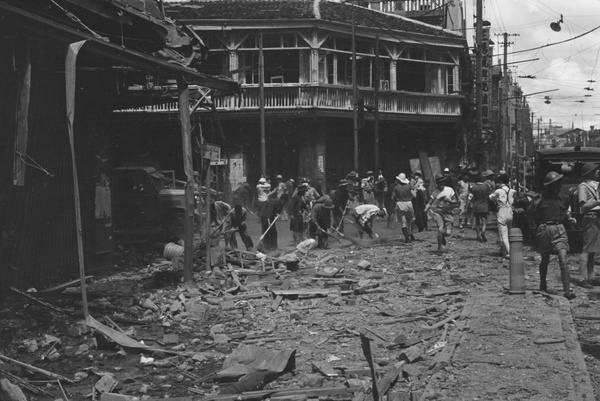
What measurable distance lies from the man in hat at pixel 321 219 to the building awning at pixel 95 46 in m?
5.40

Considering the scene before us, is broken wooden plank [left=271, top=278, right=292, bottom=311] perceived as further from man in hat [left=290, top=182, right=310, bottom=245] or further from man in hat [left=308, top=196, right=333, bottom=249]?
man in hat [left=290, top=182, right=310, bottom=245]

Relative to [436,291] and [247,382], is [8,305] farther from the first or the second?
[436,291]

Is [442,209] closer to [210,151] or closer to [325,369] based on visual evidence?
[210,151]

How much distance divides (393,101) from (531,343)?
94.0 ft

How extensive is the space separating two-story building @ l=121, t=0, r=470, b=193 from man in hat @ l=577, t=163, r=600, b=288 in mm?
19071

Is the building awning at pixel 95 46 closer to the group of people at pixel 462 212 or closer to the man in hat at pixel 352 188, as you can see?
the group of people at pixel 462 212

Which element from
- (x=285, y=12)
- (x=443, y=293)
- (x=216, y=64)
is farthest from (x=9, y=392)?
(x=285, y=12)

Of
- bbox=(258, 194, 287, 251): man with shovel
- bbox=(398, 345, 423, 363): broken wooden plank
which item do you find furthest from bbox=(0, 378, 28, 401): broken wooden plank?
bbox=(258, 194, 287, 251): man with shovel

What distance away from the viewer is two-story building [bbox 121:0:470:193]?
33031 millimetres

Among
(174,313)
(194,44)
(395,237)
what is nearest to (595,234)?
(174,313)

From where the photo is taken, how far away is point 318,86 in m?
33.2

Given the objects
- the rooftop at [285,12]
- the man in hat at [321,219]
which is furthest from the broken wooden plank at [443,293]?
Result: the rooftop at [285,12]

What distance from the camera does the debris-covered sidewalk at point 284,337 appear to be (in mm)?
6871

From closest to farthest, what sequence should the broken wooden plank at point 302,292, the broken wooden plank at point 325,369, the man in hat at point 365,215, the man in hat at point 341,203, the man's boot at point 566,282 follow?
the broken wooden plank at point 325,369 → the man's boot at point 566,282 → the broken wooden plank at point 302,292 → the man in hat at point 365,215 → the man in hat at point 341,203
